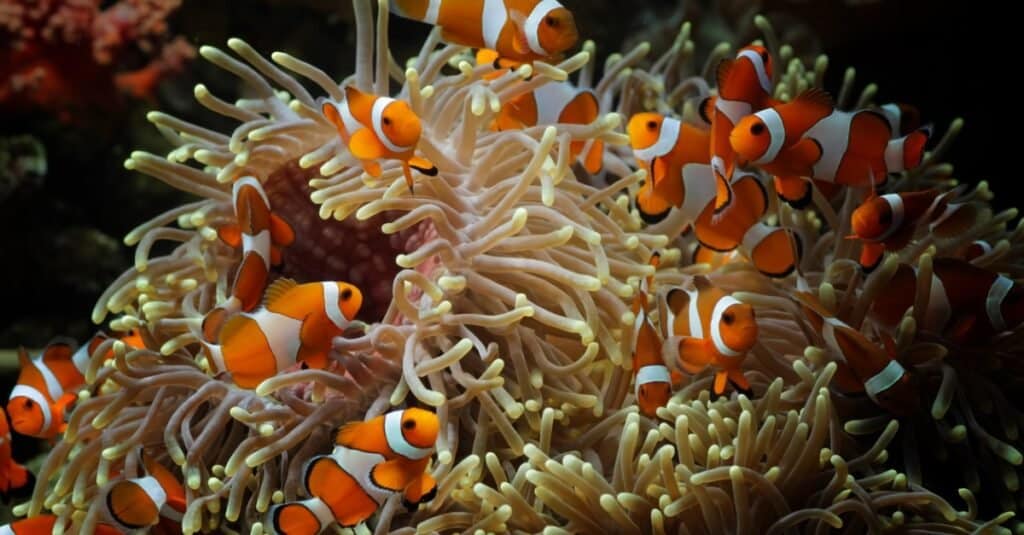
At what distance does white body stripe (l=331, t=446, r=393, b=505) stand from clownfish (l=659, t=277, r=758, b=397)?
566mm

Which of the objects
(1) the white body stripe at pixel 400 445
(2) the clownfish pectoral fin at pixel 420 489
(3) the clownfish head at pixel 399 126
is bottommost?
(2) the clownfish pectoral fin at pixel 420 489

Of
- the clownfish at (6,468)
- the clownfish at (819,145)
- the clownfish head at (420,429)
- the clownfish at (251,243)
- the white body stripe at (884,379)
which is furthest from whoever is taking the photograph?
the clownfish at (6,468)

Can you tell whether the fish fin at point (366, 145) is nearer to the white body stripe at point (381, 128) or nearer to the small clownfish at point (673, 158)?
the white body stripe at point (381, 128)

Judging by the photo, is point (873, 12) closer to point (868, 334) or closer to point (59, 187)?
point (868, 334)

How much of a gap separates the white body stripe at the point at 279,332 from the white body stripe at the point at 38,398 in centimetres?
76

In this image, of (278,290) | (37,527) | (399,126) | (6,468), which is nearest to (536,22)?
(399,126)

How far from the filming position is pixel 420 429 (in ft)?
4.30

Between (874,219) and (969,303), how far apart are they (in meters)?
0.23

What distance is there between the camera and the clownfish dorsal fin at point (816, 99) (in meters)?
1.54

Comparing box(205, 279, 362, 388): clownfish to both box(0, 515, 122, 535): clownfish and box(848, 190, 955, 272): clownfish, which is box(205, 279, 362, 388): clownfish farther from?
box(848, 190, 955, 272): clownfish

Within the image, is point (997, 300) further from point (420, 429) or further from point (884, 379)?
point (420, 429)

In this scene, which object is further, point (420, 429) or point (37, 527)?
point (37, 527)

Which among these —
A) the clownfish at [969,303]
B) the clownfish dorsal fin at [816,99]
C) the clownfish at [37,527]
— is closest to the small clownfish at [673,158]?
the clownfish dorsal fin at [816,99]

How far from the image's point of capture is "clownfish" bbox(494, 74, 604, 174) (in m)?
1.86
